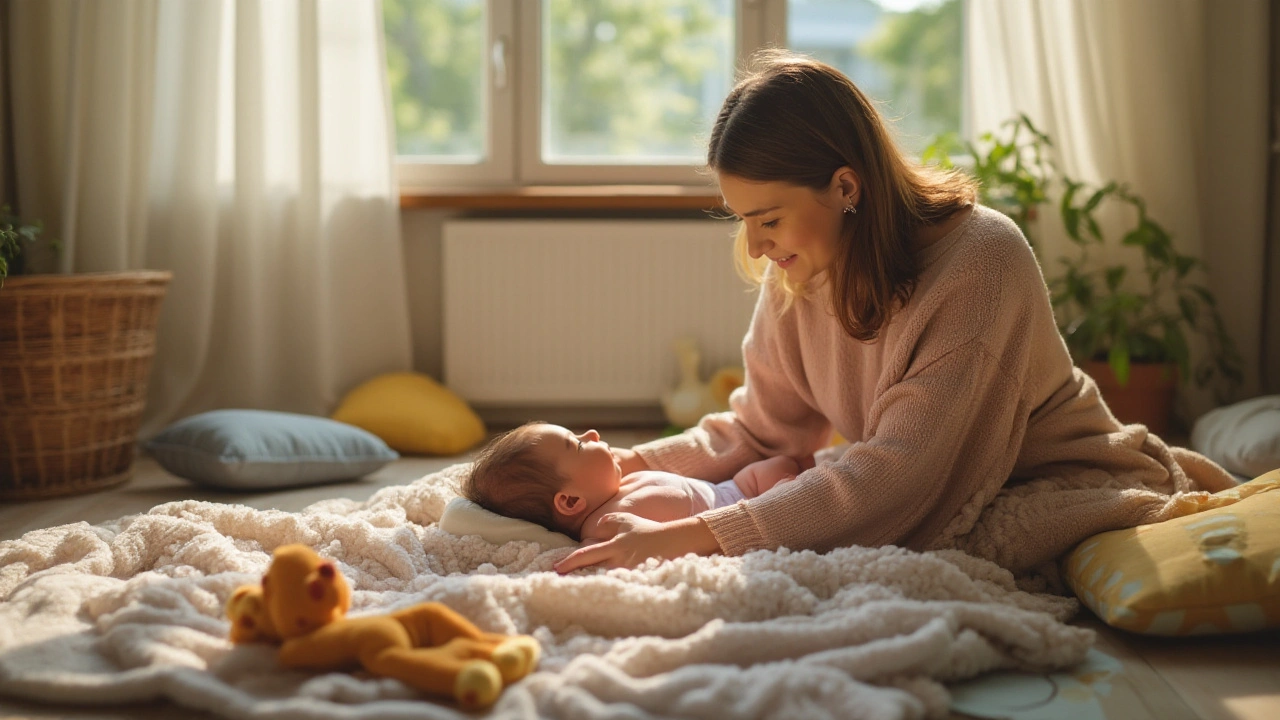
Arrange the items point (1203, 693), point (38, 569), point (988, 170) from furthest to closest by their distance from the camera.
A: 1. point (988, 170)
2. point (38, 569)
3. point (1203, 693)

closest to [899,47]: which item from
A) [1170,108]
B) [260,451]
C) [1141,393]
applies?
[1170,108]

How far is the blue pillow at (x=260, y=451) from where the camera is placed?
2326 millimetres

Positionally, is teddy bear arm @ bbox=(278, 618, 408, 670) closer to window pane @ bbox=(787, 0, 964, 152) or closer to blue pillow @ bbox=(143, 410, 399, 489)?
blue pillow @ bbox=(143, 410, 399, 489)

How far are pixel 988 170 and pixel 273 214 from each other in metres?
1.99

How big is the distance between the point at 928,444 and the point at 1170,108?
2.06 metres

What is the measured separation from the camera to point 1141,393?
301 centimetres

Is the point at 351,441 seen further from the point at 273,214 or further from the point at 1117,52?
the point at 1117,52

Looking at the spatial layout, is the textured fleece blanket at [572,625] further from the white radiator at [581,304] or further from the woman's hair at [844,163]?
the white radiator at [581,304]

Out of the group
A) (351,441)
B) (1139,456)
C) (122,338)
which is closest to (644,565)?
(1139,456)

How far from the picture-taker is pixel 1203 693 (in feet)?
4.21

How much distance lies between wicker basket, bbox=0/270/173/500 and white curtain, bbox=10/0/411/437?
54cm

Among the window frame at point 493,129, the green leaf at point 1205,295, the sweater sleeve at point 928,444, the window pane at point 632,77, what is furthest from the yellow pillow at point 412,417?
the green leaf at point 1205,295

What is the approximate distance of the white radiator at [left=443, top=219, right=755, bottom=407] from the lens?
128 inches

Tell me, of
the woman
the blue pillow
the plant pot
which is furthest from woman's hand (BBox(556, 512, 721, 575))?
the plant pot
